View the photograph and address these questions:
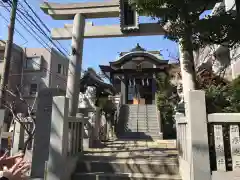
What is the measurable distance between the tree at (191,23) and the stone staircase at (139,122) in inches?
Answer: 312

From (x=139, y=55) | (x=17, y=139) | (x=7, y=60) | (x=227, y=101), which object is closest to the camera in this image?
(x=227, y=101)

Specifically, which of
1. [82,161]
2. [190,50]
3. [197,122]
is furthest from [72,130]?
[190,50]

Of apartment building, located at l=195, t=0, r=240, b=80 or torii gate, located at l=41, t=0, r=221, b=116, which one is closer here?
torii gate, located at l=41, t=0, r=221, b=116

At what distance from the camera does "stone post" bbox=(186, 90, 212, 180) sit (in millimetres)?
3090

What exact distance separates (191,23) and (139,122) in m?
10.0

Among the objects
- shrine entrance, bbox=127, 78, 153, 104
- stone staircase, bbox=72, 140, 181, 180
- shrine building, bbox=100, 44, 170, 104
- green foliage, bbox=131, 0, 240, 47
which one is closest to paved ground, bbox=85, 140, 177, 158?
stone staircase, bbox=72, 140, 181, 180

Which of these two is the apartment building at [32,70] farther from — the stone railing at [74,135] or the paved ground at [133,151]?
the stone railing at [74,135]

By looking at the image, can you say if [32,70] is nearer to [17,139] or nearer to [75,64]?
[17,139]

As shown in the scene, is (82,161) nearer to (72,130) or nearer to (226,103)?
(72,130)

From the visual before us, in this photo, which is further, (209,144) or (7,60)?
(7,60)

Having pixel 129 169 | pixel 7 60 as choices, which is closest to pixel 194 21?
pixel 129 169

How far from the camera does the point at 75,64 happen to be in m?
6.47

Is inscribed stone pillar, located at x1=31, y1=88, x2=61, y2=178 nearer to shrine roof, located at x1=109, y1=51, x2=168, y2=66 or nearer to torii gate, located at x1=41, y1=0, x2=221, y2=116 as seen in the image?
torii gate, located at x1=41, y1=0, x2=221, y2=116

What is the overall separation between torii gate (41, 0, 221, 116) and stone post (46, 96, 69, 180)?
2.28 m
